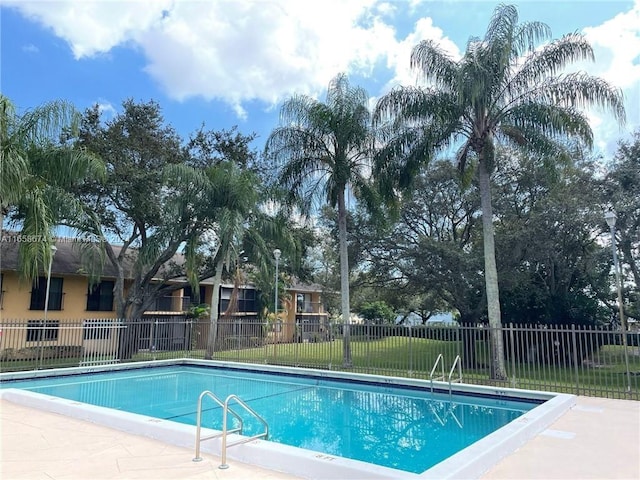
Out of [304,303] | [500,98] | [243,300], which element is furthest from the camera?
[304,303]

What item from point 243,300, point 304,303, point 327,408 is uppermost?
point 243,300

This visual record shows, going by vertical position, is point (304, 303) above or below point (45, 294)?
below

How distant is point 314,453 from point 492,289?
10.1 metres

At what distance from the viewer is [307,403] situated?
12.0 metres

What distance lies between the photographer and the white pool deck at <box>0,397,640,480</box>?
553 centimetres

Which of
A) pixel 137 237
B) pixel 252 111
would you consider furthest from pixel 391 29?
pixel 137 237

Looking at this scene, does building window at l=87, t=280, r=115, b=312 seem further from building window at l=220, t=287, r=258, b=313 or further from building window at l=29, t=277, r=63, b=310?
building window at l=220, t=287, r=258, b=313

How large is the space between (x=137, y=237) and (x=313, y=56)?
12.9 meters

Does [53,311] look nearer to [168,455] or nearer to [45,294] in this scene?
[45,294]

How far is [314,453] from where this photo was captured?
18.9 feet

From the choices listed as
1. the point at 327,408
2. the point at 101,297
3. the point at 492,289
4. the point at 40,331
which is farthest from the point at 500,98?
the point at 101,297

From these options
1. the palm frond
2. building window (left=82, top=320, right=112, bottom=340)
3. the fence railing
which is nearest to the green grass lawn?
the fence railing

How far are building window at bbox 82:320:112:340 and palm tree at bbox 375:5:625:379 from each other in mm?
13597

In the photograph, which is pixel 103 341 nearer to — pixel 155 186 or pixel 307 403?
pixel 155 186
